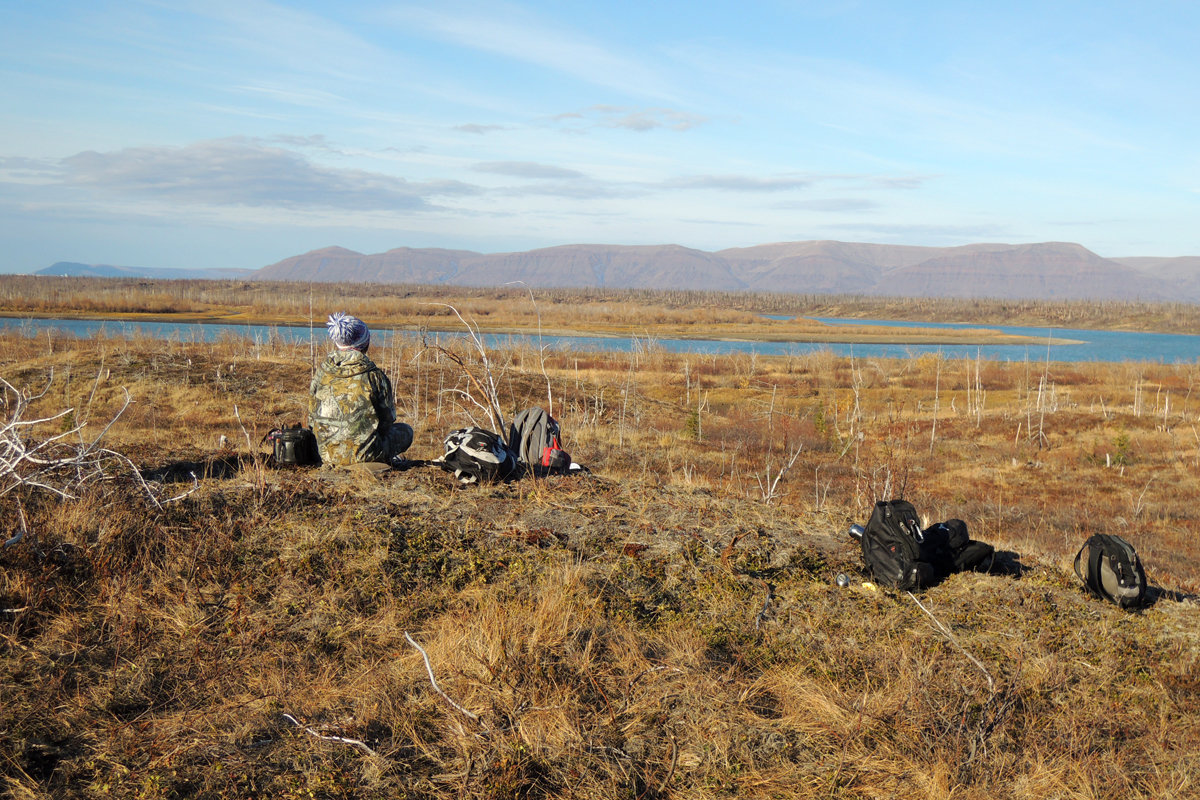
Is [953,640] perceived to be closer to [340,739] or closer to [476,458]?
[340,739]

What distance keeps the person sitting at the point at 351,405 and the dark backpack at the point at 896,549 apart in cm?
407

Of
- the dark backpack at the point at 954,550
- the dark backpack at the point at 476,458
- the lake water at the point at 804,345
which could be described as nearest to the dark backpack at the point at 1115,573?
the dark backpack at the point at 954,550

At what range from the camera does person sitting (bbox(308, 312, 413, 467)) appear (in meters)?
6.73

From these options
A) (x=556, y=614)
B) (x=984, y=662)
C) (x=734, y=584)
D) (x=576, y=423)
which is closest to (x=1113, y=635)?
(x=984, y=662)

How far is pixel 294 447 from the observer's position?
22.7 ft

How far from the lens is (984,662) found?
453cm

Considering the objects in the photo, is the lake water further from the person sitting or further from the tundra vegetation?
the tundra vegetation

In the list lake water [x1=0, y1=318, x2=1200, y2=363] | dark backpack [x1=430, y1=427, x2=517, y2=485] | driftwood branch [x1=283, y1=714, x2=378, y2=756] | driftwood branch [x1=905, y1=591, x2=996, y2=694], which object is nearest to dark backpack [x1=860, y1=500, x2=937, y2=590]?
driftwood branch [x1=905, y1=591, x2=996, y2=694]

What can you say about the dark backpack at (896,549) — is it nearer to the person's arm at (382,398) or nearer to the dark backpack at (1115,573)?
the dark backpack at (1115,573)

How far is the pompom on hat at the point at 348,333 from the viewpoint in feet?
22.7

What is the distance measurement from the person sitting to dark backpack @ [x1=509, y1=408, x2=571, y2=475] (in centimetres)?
113

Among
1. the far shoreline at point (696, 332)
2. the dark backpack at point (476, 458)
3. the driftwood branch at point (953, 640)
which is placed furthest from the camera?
the far shoreline at point (696, 332)

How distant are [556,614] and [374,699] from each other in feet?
3.57

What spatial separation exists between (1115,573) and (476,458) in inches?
189
